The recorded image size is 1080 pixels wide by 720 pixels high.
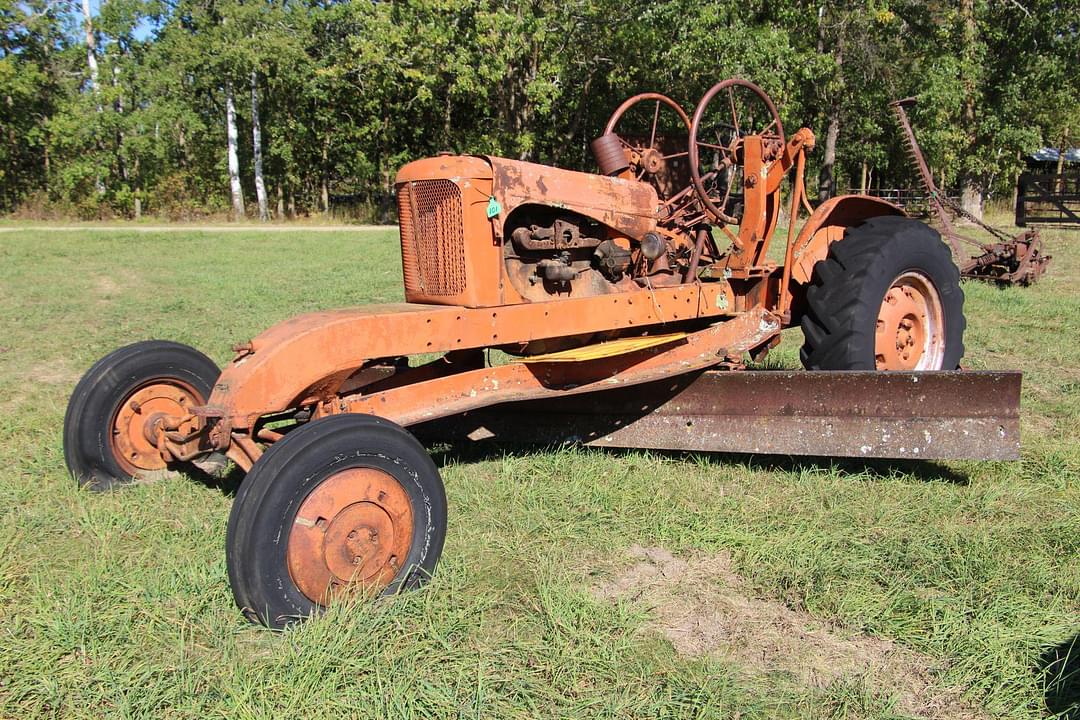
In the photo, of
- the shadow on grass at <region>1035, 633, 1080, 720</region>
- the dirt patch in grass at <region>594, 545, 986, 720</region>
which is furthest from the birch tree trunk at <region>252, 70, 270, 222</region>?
the shadow on grass at <region>1035, 633, 1080, 720</region>

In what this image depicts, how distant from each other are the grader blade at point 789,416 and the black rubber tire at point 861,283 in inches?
20.3

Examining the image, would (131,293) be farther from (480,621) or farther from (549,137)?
(549,137)

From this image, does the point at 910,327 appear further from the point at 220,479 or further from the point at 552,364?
the point at 220,479

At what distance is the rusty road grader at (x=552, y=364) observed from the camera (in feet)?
10.2

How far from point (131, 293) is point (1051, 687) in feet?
39.0

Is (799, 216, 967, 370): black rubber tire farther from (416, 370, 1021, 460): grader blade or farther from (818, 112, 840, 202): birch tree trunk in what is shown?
(818, 112, 840, 202): birch tree trunk

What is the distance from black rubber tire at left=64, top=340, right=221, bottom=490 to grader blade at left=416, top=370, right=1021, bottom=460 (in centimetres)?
152

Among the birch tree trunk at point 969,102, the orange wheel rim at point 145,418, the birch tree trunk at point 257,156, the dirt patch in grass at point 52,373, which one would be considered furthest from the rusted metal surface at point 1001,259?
the birch tree trunk at point 257,156

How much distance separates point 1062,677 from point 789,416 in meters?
1.95

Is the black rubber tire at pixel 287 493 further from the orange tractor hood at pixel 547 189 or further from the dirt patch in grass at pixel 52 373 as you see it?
the dirt patch in grass at pixel 52 373

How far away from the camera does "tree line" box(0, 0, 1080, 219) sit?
21.8m

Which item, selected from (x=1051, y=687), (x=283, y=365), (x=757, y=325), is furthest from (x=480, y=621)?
(x=757, y=325)

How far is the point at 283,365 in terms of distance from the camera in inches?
136

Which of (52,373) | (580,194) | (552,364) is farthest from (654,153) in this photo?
(52,373)
